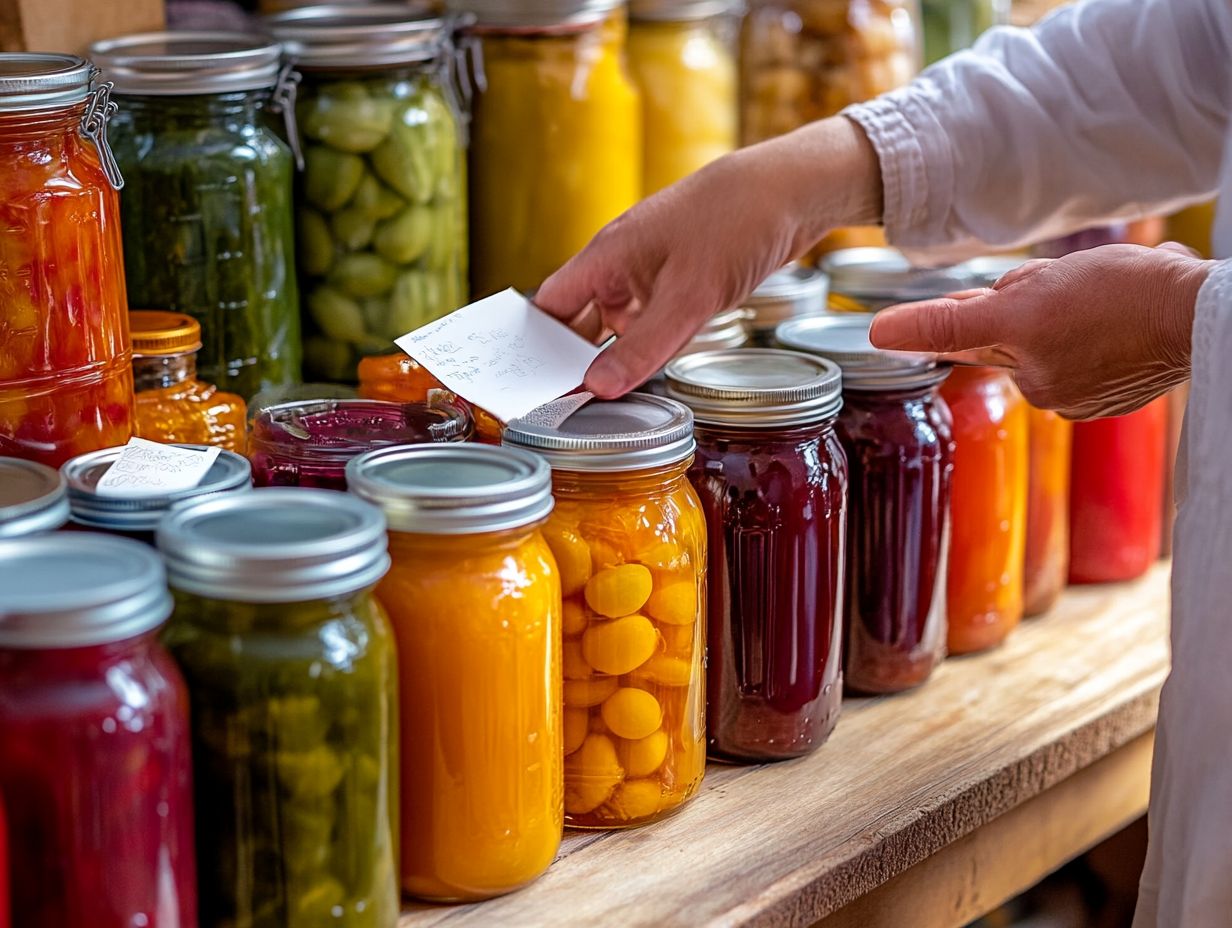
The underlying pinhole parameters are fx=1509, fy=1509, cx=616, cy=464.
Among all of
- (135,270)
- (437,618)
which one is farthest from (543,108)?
(437,618)

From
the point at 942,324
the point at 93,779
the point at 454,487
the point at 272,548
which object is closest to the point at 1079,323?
the point at 942,324

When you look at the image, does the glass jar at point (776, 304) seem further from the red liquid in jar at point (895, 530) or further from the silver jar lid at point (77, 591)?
the silver jar lid at point (77, 591)

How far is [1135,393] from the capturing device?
3.24ft

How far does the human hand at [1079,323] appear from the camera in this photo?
91 centimetres

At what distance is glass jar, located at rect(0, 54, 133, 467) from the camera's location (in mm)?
820

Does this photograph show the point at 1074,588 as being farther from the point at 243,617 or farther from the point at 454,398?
the point at 243,617

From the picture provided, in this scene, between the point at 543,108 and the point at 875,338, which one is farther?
the point at 543,108

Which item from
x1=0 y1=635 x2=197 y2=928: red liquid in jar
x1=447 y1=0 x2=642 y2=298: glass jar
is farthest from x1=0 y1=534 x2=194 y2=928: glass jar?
x1=447 y1=0 x2=642 y2=298: glass jar

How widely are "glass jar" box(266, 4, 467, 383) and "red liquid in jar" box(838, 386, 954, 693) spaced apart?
349 millimetres

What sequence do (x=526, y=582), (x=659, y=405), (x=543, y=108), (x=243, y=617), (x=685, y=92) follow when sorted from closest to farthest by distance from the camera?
1. (x=243, y=617)
2. (x=526, y=582)
3. (x=659, y=405)
4. (x=543, y=108)
5. (x=685, y=92)

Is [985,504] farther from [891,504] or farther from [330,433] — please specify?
[330,433]

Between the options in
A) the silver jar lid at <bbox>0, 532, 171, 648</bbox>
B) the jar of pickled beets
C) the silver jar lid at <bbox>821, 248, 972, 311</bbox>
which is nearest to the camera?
the silver jar lid at <bbox>0, 532, 171, 648</bbox>

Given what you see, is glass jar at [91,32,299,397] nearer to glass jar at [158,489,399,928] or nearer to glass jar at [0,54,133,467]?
glass jar at [0,54,133,467]

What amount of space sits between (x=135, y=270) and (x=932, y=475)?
58 cm
